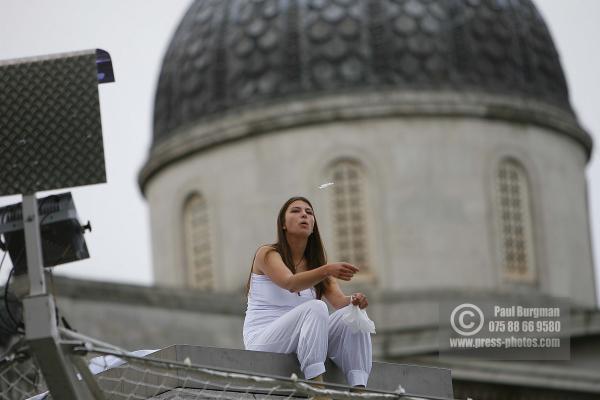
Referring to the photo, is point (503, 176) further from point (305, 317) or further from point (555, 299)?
point (305, 317)

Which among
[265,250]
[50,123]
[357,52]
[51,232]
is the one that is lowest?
[265,250]

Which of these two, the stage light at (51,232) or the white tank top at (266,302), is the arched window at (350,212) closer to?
the white tank top at (266,302)

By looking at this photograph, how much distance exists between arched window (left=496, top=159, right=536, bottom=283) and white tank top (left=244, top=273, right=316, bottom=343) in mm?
26372

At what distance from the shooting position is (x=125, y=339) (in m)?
32.3

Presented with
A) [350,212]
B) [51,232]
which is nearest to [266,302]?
[51,232]

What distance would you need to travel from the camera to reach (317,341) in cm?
991

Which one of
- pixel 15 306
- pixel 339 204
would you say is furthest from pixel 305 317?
pixel 339 204

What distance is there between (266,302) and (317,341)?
546 millimetres

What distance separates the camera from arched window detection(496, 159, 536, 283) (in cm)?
3669

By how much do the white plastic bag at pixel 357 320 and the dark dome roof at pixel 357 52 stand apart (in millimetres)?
25936

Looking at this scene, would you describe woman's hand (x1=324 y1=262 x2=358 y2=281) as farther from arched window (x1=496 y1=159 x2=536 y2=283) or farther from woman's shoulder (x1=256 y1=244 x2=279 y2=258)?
arched window (x1=496 y1=159 x2=536 y2=283)

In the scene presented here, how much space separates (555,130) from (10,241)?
29014 millimetres

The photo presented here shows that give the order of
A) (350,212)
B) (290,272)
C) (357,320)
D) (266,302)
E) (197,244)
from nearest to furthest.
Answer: (357,320) → (290,272) → (266,302) → (350,212) → (197,244)

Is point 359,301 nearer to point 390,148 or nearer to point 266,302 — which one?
point 266,302
